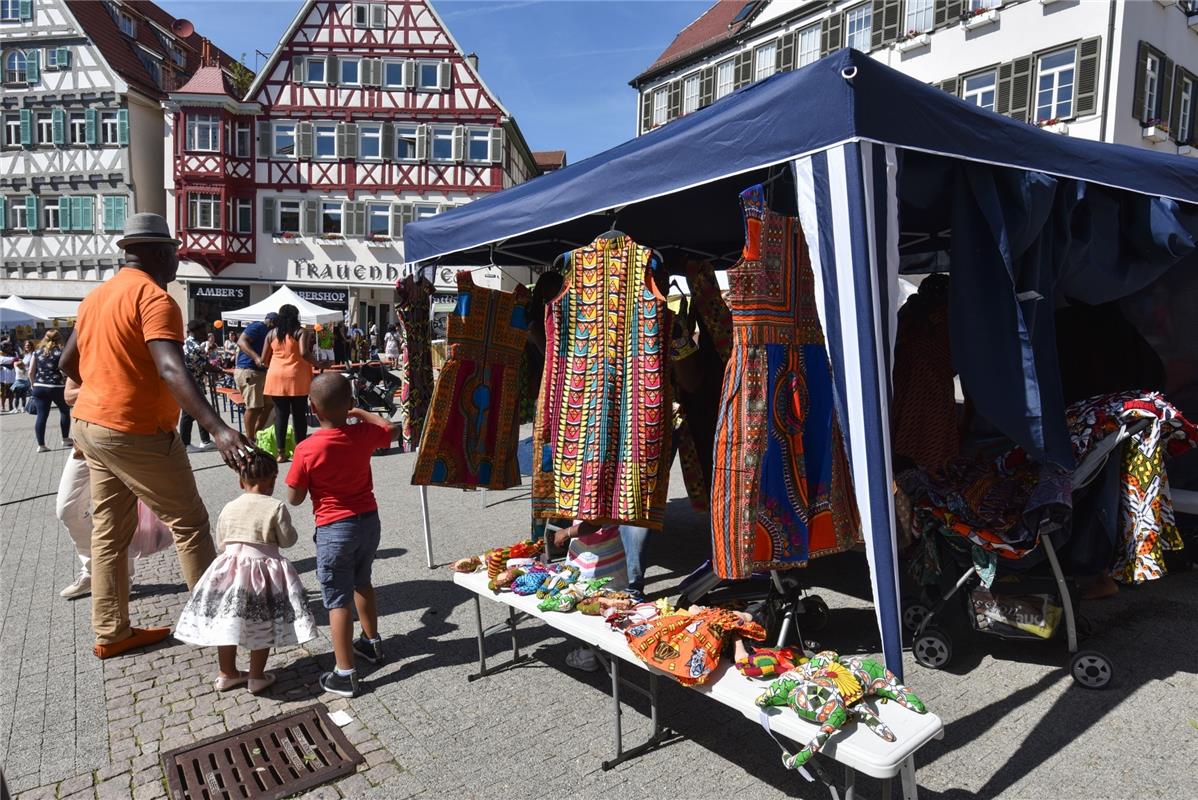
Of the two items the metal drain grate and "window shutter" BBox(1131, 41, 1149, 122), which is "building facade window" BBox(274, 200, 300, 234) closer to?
"window shutter" BBox(1131, 41, 1149, 122)

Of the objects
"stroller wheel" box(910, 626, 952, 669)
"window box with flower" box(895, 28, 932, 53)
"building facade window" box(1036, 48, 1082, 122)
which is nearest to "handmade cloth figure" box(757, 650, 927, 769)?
"stroller wheel" box(910, 626, 952, 669)

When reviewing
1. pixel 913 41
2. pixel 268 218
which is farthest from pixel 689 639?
pixel 268 218

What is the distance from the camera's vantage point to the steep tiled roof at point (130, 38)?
27.2 meters

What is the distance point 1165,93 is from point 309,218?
2424cm

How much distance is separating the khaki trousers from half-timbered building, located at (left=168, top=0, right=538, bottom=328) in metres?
23.8

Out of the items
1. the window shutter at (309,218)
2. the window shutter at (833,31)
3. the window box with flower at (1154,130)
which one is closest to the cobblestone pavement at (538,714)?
the window box with flower at (1154,130)

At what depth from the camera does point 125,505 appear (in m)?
3.67

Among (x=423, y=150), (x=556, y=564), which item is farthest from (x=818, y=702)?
(x=423, y=150)

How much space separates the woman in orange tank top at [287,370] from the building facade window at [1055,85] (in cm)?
1520

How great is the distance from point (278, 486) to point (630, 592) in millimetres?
5269

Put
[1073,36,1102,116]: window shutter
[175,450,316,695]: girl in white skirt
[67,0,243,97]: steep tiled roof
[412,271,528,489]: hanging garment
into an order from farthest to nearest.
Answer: [67,0,243,97]: steep tiled roof, [1073,36,1102,116]: window shutter, [412,271,528,489]: hanging garment, [175,450,316,695]: girl in white skirt

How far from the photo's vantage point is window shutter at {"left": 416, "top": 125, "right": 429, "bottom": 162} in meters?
26.5

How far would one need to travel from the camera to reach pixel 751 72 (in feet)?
72.6

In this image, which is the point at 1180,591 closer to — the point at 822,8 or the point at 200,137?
the point at 822,8
